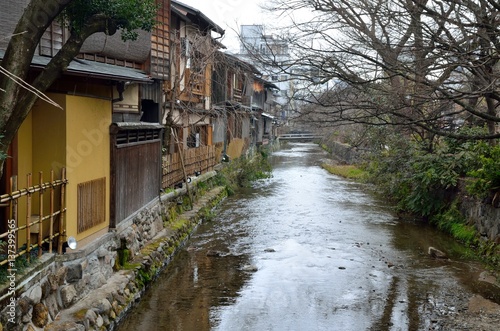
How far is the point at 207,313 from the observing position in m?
11.1

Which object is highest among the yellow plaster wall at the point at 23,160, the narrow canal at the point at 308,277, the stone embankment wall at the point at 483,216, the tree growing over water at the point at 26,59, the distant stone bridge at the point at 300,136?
the tree growing over water at the point at 26,59

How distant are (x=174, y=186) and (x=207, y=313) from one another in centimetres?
908

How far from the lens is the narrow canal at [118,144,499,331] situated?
35.8 feet

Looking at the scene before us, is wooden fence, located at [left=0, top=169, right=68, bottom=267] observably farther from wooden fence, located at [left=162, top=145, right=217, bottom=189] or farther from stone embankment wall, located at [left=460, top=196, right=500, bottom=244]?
stone embankment wall, located at [left=460, top=196, right=500, bottom=244]

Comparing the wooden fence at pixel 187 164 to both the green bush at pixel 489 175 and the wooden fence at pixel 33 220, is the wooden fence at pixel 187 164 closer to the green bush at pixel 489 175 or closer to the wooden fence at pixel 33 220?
the wooden fence at pixel 33 220

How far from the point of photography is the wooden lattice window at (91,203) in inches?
415

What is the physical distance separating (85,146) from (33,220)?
2013mm

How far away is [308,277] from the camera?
14.0 meters

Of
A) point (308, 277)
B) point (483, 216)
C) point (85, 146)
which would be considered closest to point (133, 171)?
point (85, 146)

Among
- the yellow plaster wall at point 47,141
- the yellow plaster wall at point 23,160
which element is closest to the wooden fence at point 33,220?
the yellow plaster wall at point 23,160

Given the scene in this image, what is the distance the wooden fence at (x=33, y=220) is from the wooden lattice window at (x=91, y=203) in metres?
0.84

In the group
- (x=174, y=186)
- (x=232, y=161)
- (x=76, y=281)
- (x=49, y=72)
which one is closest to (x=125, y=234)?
(x=76, y=281)

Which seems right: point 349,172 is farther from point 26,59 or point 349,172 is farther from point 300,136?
point 300,136

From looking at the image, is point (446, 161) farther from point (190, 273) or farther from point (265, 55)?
point (265, 55)
